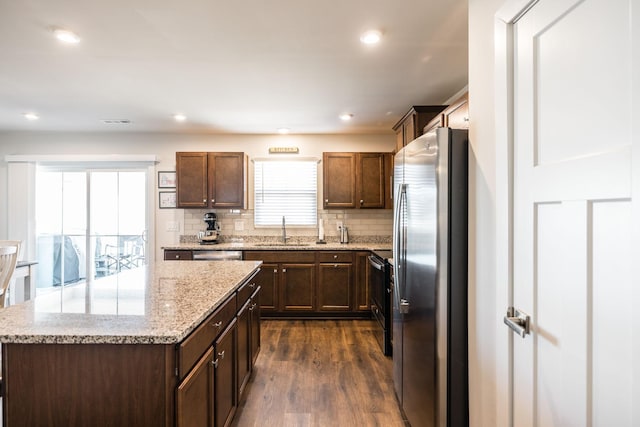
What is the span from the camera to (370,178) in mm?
4527

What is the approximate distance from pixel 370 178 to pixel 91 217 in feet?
13.4

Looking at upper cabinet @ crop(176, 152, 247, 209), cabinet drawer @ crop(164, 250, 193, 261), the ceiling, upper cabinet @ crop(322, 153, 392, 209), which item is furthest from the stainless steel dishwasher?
the ceiling

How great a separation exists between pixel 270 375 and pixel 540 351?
7.01 ft

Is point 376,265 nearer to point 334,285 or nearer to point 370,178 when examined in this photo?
point 334,285

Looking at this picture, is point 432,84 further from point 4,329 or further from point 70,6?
point 4,329

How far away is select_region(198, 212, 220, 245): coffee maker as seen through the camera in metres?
4.59

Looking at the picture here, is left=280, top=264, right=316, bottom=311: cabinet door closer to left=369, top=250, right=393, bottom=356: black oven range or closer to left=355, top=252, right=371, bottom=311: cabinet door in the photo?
left=355, top=252, right=371, bottom=311: cabinet door

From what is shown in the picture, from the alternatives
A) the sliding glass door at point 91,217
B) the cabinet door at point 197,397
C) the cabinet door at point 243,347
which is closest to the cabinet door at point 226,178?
the sliding glass door at point 91,217

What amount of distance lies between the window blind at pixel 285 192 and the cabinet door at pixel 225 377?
9.61 feet

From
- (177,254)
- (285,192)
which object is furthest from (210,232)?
(285,192)

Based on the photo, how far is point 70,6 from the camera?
182 centimetres

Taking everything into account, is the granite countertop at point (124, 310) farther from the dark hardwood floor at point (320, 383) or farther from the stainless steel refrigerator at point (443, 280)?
the stainless steel refrigerator at point (443, 280)

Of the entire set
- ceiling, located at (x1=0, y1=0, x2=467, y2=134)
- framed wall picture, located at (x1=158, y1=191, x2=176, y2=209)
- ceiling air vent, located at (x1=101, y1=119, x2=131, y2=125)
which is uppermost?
ceiling air vent, located at (x1=101, y1=119, x2=131, y2=125)

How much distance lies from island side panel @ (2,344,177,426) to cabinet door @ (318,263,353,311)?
9.91 ft
